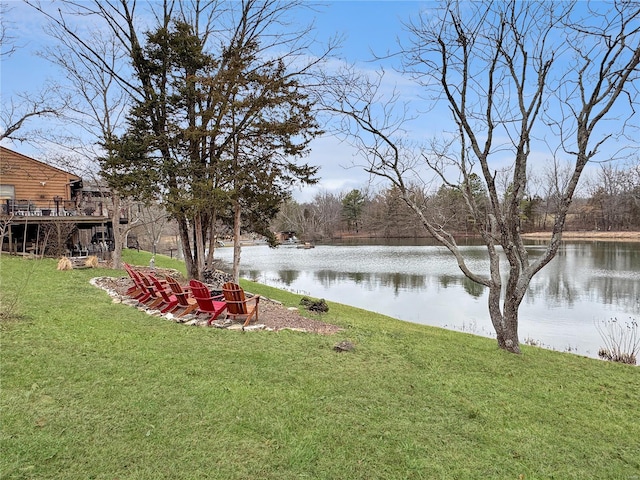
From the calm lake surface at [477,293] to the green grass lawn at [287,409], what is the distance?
598cm

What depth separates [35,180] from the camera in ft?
66.6

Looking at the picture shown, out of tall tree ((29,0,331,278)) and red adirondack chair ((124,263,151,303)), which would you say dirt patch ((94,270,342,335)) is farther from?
tall tree ((29,0,331,278))

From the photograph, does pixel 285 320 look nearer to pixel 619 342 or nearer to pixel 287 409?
pixel 287 409

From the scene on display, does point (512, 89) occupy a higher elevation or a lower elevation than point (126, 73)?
lower

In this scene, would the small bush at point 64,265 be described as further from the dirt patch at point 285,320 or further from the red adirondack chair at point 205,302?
the red adirondack chair at point 205,302

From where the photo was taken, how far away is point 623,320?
12.0 meters

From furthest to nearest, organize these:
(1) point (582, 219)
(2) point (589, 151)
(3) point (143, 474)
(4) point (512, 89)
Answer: (1) point (582, 219) → (4) point (512, 89) → (2) point (589, 151) → (3) point (143, 474)

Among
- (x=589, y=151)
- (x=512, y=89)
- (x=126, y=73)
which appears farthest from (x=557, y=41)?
(x=126, y=73)

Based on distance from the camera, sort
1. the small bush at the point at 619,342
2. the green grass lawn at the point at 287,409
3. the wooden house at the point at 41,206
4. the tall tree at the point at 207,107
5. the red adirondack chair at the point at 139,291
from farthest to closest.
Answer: the wooden house at the point at 41,206 → the tall tree at the point at 207,107 → the small bush at the point at 619,342 → the red adirondack chair at the point at 139,291 → the green grass lawn at the point at 287,409

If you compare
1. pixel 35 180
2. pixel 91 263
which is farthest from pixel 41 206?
pixel 91 263

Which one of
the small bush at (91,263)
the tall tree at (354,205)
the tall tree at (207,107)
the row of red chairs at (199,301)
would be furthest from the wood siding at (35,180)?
the tall tree at (354,205)

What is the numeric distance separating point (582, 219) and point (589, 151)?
6269cm

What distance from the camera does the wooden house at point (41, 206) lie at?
16.3 m

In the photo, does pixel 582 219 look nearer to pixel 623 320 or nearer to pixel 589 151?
pixel 623 320
